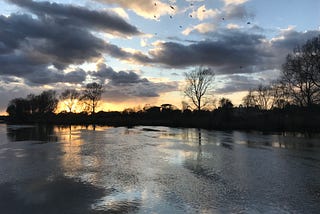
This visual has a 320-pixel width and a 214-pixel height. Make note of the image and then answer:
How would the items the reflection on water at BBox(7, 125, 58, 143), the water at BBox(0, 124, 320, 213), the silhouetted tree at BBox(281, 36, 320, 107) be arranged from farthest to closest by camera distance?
the silhouetted tree at BBox(281, 36, 320, 107), the reflection on water at BBox(7, 125, 58, 143), the water at BBox(0, 124, 320, 213)

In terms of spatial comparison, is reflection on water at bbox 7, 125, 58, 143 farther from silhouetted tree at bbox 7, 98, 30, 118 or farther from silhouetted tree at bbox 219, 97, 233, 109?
silhouetted tree at bbox 7, 98, 30, 118

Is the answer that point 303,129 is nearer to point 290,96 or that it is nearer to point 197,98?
point 290,96

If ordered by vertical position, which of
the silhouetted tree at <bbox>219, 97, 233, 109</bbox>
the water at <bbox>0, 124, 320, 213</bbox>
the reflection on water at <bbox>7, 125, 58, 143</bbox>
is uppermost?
the silhouetted tree at <bbox>219, 97, 233, 109</bbox>

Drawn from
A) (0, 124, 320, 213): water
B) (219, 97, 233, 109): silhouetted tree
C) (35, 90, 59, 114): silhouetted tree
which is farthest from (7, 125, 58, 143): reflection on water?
(35, 90, 59, 114): silhouetted tree

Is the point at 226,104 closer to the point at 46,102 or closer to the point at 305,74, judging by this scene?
the point at 305,74

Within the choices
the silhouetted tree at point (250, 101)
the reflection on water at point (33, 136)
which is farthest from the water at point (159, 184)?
the silhouetted tree at point (250, 101)

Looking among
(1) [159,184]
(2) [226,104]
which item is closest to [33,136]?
(1) [159,184]

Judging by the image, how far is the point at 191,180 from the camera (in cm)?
1248

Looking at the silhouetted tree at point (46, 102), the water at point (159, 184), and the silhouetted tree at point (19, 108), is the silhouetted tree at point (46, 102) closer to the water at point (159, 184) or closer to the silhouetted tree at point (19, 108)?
the silhouetted tree at point (19, 108)

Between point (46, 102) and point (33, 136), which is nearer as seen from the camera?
point (33, 136)

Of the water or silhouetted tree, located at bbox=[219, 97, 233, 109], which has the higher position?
silhouetted tree, located at bbox=[219, 97, 233, 109]

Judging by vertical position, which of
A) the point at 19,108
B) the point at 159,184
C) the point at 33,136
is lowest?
the point at 159,184

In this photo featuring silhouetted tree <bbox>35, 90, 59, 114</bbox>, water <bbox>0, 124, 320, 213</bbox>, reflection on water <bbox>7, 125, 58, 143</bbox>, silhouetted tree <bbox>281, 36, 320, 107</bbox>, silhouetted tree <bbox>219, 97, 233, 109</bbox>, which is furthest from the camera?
silhouetted tree <bbox>35, 90, 59, 114</bbox>

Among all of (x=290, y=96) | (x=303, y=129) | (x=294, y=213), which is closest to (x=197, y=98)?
(x=290, y=96)
